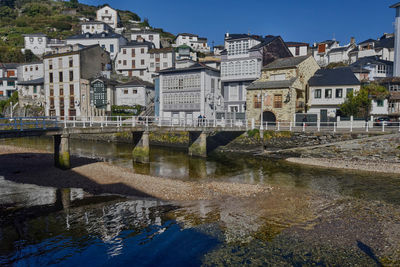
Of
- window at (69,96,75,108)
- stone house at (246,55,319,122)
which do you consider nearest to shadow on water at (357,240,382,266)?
stone house at (246,55,319,122)

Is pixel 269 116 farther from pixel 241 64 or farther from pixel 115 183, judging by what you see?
pixel 115 183

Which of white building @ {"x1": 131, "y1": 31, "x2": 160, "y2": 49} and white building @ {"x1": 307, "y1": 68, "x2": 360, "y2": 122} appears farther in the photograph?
white building @ {"x1": 131, "y1": 31, "x2": 160, "y2": 49}

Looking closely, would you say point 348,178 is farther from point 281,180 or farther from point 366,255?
point 366,255

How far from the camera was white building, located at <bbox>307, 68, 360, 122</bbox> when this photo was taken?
42562mm

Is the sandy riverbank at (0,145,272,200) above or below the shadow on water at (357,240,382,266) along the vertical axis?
above

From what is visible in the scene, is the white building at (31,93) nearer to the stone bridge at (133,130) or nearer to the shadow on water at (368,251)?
the stone bridge at (133,130)

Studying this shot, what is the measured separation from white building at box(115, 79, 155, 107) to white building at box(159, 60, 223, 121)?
7.80 metres

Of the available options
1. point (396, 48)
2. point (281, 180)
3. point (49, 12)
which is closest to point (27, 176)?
point (281, 180)

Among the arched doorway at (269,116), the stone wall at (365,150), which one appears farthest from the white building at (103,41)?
the stone wall at (365,150)

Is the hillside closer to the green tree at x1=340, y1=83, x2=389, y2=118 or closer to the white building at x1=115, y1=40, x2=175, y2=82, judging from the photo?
the white building at x1=115, y1=40, x2=175, y2=82

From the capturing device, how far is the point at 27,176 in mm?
22188

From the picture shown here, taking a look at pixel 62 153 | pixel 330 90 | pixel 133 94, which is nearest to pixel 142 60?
pixel 133 94

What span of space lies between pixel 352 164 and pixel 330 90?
18.7m

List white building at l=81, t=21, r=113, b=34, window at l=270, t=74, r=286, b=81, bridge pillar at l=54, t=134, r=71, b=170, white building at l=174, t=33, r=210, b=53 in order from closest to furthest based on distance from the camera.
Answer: bridge pillar at l=54, t=134, r=71, b=170 < window at l=270, t=74, r=286, b=81 < white building at l=81, t=21, r=113, b=34 < white building at l=174, t=33, r=210, b=53
